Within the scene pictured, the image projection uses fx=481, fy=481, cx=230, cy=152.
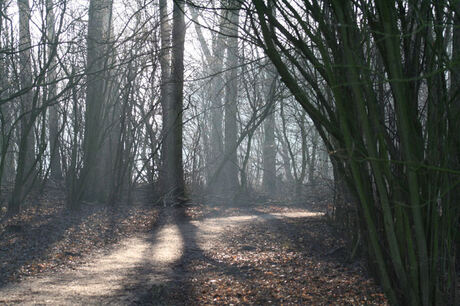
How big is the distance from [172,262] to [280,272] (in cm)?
173

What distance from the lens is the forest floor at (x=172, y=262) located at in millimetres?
5160

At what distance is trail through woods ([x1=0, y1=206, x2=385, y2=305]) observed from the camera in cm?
509

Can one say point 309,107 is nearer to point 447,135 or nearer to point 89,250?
point 447,135

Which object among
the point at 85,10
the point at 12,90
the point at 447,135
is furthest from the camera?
the point at 12,90

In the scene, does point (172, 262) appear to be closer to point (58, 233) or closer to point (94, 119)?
point (58, 233)

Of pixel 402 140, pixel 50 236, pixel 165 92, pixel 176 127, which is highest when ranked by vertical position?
pixel 165 92

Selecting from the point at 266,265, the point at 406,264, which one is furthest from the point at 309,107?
the point at 266,265

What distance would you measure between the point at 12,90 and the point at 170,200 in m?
5.95

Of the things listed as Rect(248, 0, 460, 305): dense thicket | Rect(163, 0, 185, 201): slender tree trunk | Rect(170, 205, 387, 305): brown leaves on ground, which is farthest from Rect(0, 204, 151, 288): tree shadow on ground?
Rect(248, 0, 460, 305): dense thicket

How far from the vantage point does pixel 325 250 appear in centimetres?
739

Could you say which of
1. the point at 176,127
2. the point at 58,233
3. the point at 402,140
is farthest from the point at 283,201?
the point at 402,140

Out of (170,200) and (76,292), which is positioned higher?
(170,200)

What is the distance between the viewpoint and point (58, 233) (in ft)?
28.4

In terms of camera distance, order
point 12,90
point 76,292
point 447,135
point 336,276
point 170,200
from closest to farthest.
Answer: point 447,135 → point 76,292 → point 336,276 → point 170,200 → point 12,90
